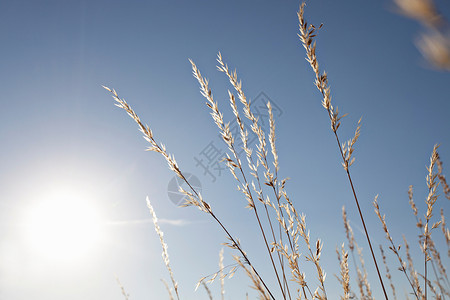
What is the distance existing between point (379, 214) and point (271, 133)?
90 cm

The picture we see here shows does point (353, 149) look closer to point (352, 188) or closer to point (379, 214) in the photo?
point (352, 188)

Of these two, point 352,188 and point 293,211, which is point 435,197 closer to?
point 352,188

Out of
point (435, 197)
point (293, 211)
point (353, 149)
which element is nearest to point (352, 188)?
point (353, 149)

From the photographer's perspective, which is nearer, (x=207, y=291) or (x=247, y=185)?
(x=247, y=185)

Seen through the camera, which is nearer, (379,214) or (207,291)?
(379,214)

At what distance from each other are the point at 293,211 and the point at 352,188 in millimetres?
379

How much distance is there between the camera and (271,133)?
2203 mm

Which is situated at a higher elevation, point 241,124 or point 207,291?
point 241,124

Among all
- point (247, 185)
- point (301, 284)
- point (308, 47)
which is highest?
point (308, 47)

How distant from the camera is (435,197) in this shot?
190 cm

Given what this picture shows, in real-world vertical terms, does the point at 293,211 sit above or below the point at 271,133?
below

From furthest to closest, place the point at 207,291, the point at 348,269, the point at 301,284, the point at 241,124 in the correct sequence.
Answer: the point at 207,291, the point at 241,124, the point at 348,269, the point at 301,284

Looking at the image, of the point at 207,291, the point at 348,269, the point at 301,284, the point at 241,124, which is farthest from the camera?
the point at 207,291

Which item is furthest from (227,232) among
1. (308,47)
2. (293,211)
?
(308,47)
